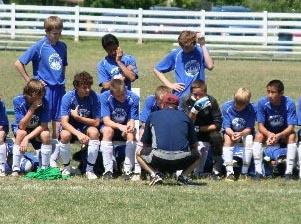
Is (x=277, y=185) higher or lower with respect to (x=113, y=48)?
lower

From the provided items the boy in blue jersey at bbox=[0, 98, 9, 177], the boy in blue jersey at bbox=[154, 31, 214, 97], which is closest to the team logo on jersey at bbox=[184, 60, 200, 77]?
the boy in blue jersey at bbox=[154, 31, 214, 97]

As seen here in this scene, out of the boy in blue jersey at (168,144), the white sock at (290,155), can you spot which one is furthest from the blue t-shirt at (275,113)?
the boy in blue jersey at (168,144)

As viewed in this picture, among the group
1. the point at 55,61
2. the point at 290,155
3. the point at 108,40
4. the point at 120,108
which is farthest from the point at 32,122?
the point at 290,155

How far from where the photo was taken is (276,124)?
1222cm

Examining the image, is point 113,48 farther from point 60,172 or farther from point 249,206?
point 249,206

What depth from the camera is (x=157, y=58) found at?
104 ft

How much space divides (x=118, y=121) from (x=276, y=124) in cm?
200

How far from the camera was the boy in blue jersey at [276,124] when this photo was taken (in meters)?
11.9

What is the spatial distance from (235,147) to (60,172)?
Answer: 224cm

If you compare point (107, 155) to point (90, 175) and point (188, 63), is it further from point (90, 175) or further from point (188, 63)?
point (188, 63)

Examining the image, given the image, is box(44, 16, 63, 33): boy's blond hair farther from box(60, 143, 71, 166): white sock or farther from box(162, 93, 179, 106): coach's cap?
box(162, 93, 179, 106): coach's cap

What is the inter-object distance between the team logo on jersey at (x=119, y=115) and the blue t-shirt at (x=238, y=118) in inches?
50.0

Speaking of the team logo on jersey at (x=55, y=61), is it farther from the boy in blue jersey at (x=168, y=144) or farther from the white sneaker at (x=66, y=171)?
the boy in blue jersey at (x=168, y=144)

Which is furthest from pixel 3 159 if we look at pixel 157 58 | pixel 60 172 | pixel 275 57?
pixel 275 57
